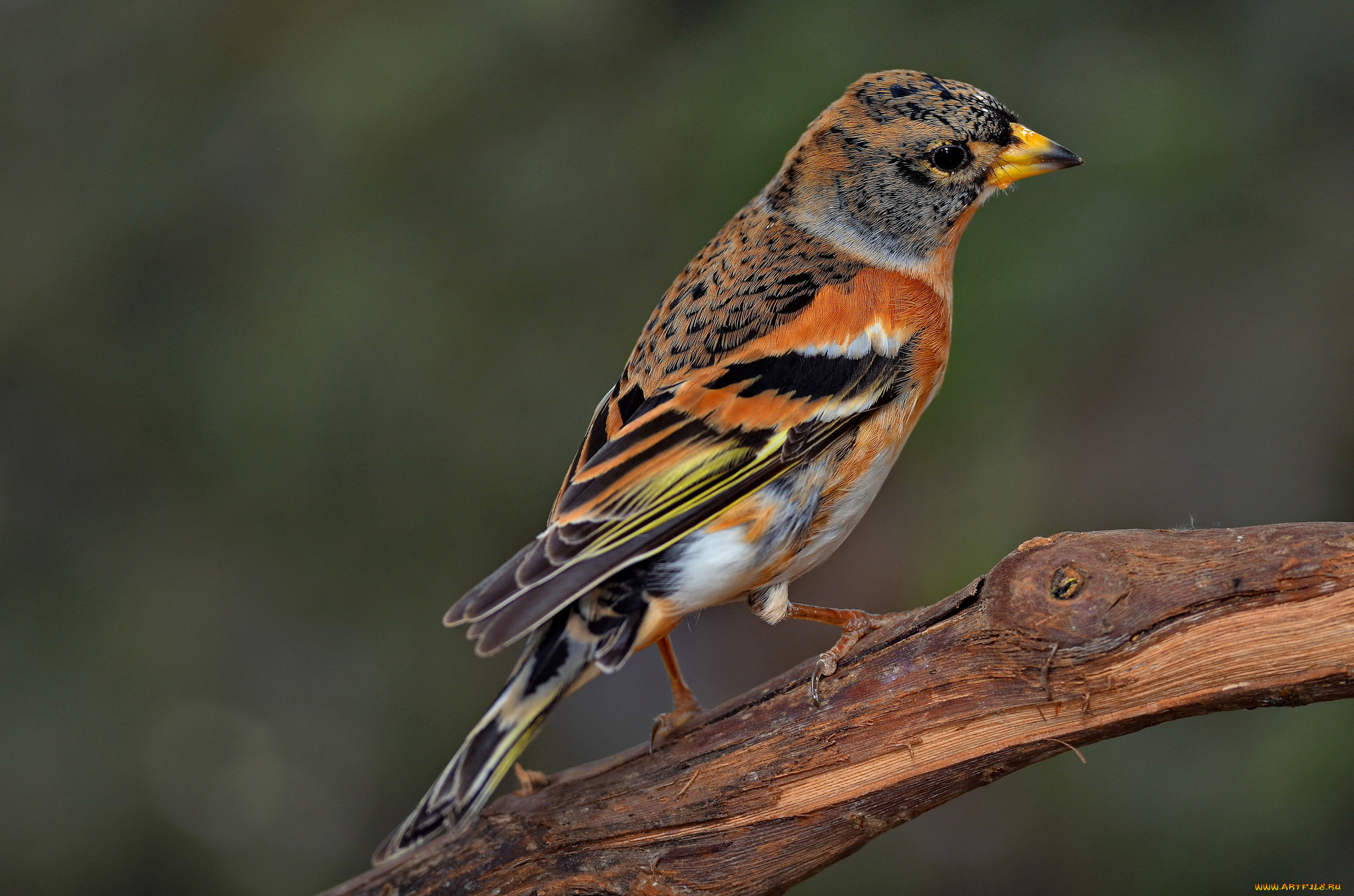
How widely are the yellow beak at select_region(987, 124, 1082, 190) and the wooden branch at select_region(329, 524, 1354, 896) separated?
1.43 meters

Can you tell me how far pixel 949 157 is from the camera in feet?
11.0

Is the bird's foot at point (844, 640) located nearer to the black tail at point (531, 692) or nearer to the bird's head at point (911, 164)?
the black tail at point (531, 692)

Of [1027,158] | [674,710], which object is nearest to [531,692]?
[674,710]

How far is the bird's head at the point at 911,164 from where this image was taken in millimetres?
3318

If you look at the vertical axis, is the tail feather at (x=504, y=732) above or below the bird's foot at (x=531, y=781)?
above

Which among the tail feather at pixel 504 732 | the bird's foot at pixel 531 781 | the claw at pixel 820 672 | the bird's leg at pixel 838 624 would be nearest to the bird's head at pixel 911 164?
the bird's leg at pixel 838 624

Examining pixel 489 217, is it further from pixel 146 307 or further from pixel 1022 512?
pixel 1022 512

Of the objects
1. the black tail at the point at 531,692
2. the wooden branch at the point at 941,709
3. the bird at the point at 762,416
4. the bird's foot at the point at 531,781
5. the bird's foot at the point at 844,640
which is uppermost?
the bird at the point at 762,416

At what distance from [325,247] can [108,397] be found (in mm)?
1405

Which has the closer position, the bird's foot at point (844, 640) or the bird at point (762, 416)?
the bird at point (762, 416)

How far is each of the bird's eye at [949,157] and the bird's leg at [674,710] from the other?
5.46ft

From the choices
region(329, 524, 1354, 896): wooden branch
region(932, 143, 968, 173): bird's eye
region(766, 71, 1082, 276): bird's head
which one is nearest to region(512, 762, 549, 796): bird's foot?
region(329, 524, 1354, 896): wooden branch

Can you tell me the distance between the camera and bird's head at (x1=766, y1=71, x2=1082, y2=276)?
10.9 feet

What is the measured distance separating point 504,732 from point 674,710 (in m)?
0.69
